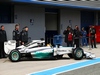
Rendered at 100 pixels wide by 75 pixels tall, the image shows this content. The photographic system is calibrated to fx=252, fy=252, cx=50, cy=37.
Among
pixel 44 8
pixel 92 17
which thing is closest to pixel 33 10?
pixel 44 8

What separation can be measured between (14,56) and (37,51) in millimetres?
1196

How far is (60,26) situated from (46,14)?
1.57 m

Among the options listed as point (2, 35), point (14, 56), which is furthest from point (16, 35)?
point (14, 56)

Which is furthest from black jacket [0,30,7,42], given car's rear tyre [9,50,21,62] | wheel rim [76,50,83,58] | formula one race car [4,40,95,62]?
wheel rim [76,50,83,58]

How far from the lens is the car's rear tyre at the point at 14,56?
12.4 m

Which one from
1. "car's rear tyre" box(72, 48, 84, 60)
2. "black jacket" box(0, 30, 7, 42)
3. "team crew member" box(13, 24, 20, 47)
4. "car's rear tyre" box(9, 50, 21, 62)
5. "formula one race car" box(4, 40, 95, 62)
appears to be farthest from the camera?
"team crew member" box(13, 24, 20, 47)

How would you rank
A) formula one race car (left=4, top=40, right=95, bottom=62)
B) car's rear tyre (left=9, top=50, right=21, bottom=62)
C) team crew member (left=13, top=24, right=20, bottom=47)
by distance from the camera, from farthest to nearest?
team crew member (left=13, top=24, right=20, bottom=47) → formula one race car (left=4, top=40, right=95, bottom=62) → car's rear tyre (left=9, top=50, right=21, bottom=62)

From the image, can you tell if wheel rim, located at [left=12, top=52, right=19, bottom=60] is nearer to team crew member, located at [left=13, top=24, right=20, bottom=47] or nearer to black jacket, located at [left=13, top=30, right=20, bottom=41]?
team crew member, located at [left=13, top=24, right=20, bottom=47]

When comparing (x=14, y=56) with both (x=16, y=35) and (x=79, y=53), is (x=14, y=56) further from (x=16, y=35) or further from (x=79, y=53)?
(x=79, y=53)

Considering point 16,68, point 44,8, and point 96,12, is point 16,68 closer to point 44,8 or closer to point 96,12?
point 44,8

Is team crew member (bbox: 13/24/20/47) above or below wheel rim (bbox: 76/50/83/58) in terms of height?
above

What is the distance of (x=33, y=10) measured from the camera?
63.5 ft

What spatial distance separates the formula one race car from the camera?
12.5m

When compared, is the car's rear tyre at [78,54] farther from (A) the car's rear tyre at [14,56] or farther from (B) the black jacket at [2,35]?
(B) the black jacket at [2,35]
